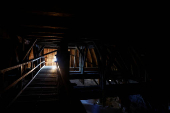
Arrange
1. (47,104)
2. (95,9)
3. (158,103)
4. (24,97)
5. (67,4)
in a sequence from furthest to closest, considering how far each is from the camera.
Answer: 1. (158,103)
2. (24,97)
3. (47,104)
4. (95,9)
5. (67,4)

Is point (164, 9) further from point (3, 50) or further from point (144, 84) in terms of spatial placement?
point (3, 50)

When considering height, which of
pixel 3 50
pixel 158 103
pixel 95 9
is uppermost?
pixel 95 9

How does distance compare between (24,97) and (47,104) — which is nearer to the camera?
(47,104)

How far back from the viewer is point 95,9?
7.10 ft

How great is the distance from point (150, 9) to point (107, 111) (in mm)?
8402

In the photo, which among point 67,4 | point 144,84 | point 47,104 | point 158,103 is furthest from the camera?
point 144,84

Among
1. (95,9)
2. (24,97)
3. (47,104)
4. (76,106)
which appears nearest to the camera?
(76,106)

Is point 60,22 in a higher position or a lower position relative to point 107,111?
higher

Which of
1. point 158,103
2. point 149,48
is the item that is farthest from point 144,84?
point 149,48

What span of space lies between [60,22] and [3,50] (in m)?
4.95

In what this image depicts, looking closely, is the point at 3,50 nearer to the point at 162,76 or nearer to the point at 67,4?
the point at 67,4

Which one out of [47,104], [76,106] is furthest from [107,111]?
[76,106]

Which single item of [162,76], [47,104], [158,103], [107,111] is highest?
[162,76]

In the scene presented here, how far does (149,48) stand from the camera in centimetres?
550
